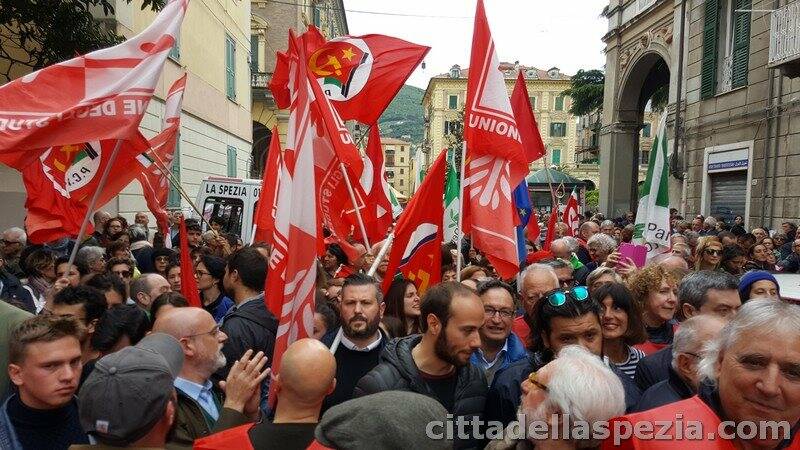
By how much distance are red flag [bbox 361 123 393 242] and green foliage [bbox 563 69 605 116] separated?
113 feet

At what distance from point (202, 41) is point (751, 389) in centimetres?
1736

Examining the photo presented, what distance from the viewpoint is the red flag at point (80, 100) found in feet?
13.6

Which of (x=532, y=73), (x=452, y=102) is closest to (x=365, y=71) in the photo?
(x=532, y=73)

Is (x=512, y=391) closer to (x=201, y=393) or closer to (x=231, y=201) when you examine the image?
(x=201, y=393)

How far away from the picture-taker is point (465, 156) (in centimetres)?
503

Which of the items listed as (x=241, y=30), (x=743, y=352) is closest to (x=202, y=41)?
(x=241, y=30)

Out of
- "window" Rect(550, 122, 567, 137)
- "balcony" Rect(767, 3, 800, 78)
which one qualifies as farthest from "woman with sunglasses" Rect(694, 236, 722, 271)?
"window" Rect(550, 122, 567, 137)

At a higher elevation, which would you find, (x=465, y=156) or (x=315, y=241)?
(x=465, y=156)

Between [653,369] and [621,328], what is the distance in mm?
477

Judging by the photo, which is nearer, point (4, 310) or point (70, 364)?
point (70, 364)

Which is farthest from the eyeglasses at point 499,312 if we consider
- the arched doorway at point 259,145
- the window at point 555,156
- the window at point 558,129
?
the window at point 558,129

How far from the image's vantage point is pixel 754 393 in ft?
6.00

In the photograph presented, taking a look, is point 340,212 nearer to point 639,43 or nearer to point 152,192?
point 152,192

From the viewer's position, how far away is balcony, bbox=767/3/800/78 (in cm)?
1159
